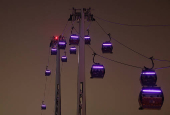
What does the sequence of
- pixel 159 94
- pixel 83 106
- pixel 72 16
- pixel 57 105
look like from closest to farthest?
pixel 159 94
pixel 83 106
pixel 72 16
pixel 57 105

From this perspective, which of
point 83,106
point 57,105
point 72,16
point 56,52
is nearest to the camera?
point 83,106

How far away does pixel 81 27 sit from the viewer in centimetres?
903

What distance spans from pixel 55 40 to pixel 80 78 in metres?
7.39

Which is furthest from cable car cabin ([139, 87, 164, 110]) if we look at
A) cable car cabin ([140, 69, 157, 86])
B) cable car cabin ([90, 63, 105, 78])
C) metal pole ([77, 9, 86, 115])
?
metal pole ([77, 9, 86, 115])

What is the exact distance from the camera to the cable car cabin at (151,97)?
6.65 metres

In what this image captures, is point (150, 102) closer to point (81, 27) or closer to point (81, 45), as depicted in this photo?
point (81, 45)

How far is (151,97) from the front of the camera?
6672 mm

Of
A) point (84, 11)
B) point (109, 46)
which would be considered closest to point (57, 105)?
point (109, 46)

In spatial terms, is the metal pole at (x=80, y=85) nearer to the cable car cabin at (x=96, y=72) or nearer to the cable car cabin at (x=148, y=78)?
the cable car cabin at (x=96, y=72)

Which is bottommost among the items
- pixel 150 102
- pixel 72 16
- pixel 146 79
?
pixel 150 102

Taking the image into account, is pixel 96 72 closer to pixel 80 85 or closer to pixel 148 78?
pixel 80 85

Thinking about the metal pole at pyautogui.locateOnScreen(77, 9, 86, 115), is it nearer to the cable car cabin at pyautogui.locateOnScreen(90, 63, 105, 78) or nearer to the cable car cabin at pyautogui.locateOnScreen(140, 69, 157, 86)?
the cable car cabin at pyautogui.locateOnScreen(90, 63, 105, 78)

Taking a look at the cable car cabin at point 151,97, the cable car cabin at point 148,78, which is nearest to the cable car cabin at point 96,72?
the cable car cabin at point 148,78

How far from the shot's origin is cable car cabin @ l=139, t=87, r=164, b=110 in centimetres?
665
